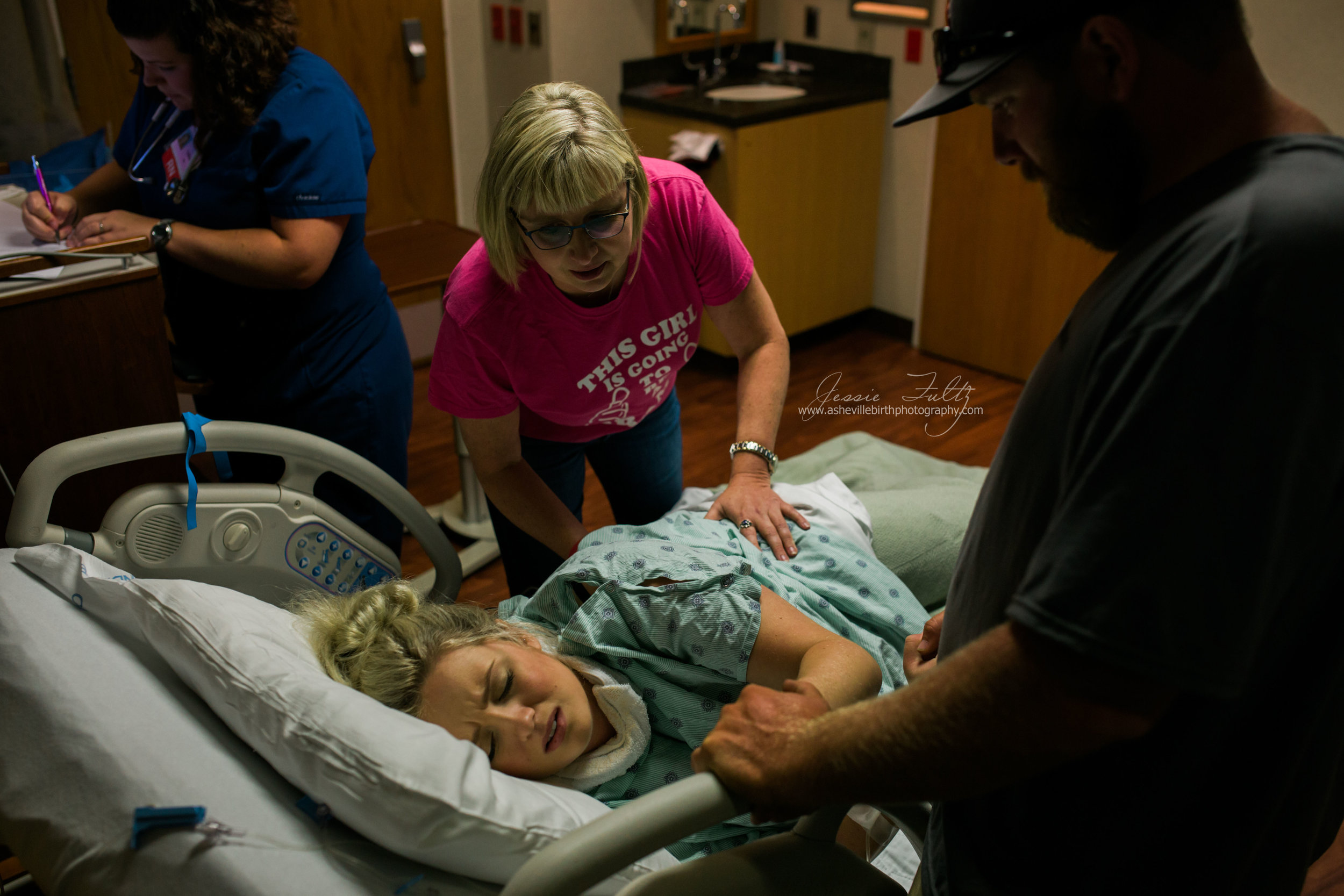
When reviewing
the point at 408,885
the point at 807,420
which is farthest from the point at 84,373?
the point at 807,420

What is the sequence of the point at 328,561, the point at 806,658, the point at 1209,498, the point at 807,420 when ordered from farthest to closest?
1. the point at 807,420
2. the point at 328,561
3. the point at 806,658
4. the point at 1209,498

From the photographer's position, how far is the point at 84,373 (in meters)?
1.50

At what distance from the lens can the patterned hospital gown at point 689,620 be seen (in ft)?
4.33

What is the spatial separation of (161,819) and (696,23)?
3.82m

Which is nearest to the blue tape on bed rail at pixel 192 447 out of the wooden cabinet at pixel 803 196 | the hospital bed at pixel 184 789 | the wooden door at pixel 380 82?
the hospital bed at pixel 184 789

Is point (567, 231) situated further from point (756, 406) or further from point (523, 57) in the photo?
point (523, 57)

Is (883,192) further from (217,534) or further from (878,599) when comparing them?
(217,534)

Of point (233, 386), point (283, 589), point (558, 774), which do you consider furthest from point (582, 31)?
point (558, 774)

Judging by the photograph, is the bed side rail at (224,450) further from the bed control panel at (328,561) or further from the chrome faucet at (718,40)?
the chrome faucet at (718,40)

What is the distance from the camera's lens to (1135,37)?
67 cm

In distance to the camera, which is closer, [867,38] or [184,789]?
[184,789]

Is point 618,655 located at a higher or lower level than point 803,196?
lower

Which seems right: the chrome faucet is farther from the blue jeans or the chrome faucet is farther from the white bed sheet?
the white bed sheet

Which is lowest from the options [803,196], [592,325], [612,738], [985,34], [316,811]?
[612,738]
